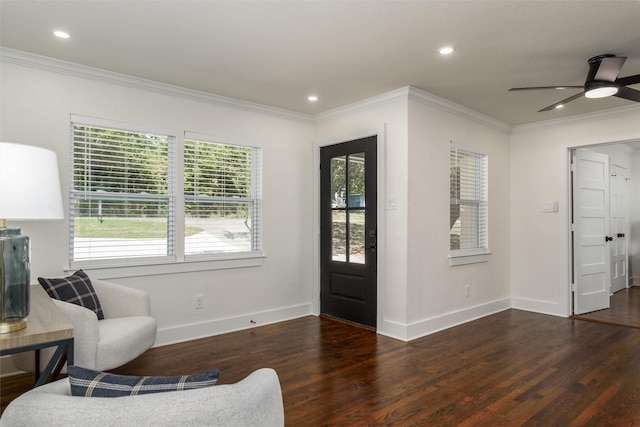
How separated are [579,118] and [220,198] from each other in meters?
4.41

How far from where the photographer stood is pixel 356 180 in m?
4.61

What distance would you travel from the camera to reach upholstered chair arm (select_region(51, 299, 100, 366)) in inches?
98.3

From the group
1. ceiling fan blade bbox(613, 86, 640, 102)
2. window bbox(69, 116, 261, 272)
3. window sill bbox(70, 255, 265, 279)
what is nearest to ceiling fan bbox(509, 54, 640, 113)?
ceiling fan blade bbox(613, 86, 640, 102)

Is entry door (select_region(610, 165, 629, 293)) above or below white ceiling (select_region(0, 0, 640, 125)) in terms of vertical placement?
below

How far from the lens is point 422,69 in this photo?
352cm

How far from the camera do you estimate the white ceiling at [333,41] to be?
2498mm

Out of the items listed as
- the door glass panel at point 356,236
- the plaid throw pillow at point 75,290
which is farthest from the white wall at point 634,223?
the plaid throw pillow at point 75,290

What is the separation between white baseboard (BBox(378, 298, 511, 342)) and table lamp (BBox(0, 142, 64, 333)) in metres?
3.21

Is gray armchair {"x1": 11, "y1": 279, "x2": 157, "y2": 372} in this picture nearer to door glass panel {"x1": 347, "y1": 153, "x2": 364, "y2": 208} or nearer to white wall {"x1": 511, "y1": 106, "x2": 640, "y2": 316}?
door glass panel {"x1": 347, "y1": 153, "x2": 364, "y2": 208}

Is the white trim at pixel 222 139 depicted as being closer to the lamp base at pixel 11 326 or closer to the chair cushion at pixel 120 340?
the chair cushion at pixel 120 340

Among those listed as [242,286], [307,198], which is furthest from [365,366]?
[307,198]

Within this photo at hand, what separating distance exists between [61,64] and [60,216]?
7.17 ft

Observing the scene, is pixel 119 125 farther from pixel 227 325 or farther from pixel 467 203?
pixel 467 203

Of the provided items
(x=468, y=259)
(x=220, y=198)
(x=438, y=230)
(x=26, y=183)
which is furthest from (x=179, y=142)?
(x=468, y=259)
